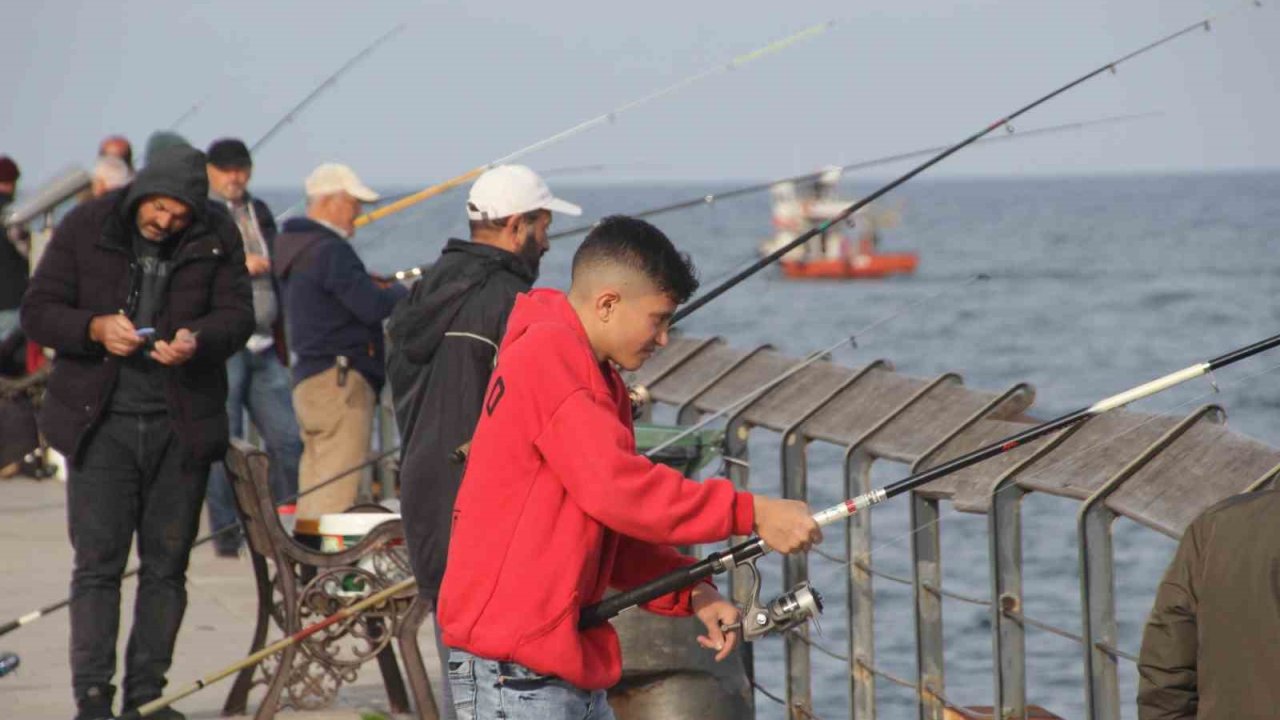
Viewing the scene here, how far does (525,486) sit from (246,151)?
18.8ft

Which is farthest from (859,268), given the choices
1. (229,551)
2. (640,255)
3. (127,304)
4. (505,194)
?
(640,255)

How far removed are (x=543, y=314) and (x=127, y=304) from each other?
2.75m

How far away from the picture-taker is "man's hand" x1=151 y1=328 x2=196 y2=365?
20.2 feet

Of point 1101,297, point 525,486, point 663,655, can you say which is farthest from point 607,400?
point 1101,297

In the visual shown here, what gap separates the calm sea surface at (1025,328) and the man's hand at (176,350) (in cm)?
176

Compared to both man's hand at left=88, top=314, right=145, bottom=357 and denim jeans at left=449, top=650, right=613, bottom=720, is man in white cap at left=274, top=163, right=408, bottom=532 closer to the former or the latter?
man's hand at left=88, top=314, right=145, bottom=357

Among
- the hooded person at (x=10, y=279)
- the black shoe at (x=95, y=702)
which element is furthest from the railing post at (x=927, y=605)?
the hooded person at (x=10, y=279)

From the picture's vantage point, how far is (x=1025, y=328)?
163ft

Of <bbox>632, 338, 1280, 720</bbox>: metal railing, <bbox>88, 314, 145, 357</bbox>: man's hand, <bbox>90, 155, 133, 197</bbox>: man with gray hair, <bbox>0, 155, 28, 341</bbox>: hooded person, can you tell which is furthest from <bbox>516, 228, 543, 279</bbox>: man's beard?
<bbox>0, 155, 28, 341</bbox>: hooded person

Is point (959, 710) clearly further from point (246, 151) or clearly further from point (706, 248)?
point (706, 248)

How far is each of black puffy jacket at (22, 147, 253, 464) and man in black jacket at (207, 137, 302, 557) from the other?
8.77 ft

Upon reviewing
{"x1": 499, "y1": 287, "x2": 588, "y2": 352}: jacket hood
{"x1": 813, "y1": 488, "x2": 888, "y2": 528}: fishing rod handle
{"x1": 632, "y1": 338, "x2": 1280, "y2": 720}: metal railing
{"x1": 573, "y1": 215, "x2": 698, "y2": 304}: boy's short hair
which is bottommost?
{"x1": 632, "y1": 338, "x2": 1280, "y2": 720}: metal railing

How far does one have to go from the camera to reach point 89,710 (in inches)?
247

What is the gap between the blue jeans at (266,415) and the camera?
374 inches
